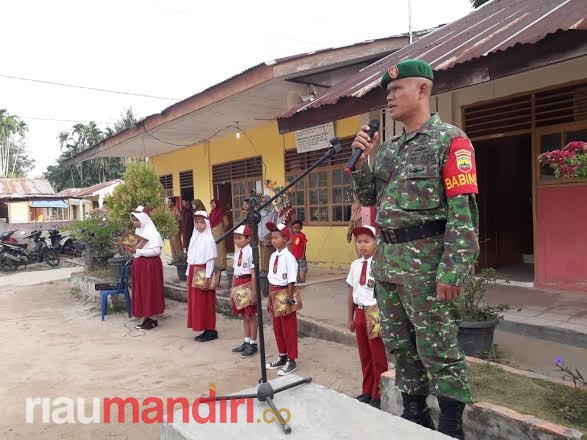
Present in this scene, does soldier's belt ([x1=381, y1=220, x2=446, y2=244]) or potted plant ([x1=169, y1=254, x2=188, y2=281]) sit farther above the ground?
soldier's belt ([x1=381, y1=220, x2=446, y2=244])

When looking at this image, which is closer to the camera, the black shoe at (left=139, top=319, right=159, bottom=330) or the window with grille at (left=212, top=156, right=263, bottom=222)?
the black shoe at (left=139, top=319, right=159, bottom=330)

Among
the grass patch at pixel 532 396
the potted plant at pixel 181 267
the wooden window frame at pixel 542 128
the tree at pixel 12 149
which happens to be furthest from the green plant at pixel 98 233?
the tree at pixel 12 149

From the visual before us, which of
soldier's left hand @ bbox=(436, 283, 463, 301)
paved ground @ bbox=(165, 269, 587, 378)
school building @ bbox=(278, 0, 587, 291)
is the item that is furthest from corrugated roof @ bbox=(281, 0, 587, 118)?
paved ground @ bbox=(165, 269, 587, 378)

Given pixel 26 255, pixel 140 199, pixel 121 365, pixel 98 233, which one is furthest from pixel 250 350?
pixel 26 255

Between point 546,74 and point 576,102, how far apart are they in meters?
0.47

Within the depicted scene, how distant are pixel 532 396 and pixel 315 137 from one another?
6.19 metres

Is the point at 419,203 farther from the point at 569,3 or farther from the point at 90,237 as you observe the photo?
the point at 90,237

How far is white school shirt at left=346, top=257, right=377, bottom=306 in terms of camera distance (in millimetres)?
3426

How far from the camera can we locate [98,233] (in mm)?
8891

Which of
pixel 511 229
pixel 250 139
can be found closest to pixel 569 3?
pixel 511 229

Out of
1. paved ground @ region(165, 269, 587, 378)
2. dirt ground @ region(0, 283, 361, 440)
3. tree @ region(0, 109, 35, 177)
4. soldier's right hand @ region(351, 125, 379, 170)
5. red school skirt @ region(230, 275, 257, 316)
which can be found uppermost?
tree @ region(0, 109, 35, 177)

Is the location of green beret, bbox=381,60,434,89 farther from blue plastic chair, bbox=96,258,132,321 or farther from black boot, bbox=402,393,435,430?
blue plastic chair, bbox=96,258,132,321

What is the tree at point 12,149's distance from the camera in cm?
4228

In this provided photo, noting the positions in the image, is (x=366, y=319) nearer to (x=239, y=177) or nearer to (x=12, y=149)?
(x=239, y=177)
